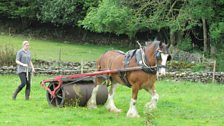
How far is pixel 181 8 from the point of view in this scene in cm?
3228

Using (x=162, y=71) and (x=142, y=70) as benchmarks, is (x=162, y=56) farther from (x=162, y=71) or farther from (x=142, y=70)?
(x=142, y=70)

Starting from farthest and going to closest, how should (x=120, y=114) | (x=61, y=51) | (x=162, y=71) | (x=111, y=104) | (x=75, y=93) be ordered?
(x=61, y=51), (x=75, y=93), (x=111, y=104), (x=120, y=114), (x=162, y=71)

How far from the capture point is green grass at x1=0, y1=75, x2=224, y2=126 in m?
11.8

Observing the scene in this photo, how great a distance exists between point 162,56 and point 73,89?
10.4 feet

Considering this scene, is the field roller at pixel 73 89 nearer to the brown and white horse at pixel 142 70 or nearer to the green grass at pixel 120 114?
the green grass at pixel 120 114

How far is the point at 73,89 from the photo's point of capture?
1377 centimetres

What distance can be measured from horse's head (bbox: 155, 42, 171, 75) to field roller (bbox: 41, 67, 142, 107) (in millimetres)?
1861

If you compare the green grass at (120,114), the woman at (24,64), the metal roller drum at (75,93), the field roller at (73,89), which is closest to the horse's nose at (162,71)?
the green grass at (120,114)

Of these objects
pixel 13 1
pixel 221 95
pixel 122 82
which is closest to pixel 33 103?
pixel 122 82

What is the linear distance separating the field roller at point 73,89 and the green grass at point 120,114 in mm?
292

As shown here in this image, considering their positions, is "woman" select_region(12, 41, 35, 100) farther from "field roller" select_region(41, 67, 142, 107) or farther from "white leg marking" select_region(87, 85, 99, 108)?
"white leg marking" select_region(87, 85, 99, 108)

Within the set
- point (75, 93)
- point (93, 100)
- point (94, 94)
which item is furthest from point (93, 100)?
point (75, 93)

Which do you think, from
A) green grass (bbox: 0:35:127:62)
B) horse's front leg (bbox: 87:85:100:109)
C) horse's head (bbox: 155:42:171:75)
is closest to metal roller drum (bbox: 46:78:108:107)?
horse's front leg (bbox: 87:85:100:109)

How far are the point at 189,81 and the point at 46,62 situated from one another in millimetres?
8349
